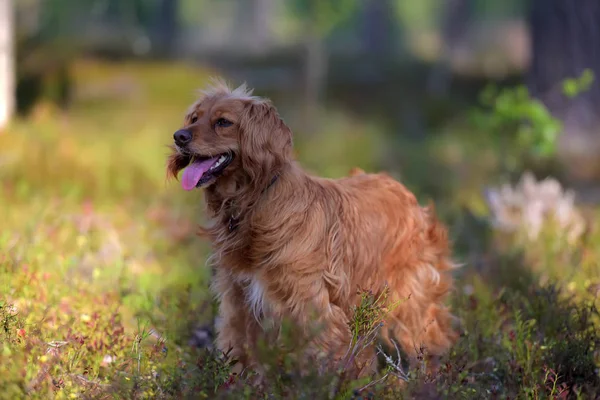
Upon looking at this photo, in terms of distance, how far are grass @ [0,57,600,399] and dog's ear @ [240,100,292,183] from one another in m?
0.38

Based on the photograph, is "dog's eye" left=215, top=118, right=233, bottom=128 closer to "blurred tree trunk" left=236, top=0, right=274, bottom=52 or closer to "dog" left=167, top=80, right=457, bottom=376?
"dog" left=167, top=80, right=457, bottom=376

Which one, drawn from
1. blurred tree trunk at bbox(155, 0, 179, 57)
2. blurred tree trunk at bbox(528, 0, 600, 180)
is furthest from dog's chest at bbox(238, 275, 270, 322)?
blurred tree trunk at bbox(155, 0, 179, 57)

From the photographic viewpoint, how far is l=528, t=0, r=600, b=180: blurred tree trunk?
9.86 m

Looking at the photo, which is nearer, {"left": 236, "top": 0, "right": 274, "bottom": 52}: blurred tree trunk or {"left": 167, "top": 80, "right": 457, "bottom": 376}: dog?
{"left": 167, "top": 80, "right": 457, "bottom": 376}: dog

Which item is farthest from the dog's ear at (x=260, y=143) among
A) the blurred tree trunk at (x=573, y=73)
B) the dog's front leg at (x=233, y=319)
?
the blurred tree trunk at (x=573, y=73)

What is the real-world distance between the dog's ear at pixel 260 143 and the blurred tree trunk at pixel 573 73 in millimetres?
6804

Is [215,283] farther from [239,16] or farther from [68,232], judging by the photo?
[239,16]

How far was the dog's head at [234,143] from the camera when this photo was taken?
12.7 ft

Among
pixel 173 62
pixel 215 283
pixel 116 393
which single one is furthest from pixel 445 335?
pixel 173 62

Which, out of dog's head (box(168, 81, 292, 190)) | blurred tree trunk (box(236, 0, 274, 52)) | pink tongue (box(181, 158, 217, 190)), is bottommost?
→ blurred tree trunk (box(236, 0, 274, 52))

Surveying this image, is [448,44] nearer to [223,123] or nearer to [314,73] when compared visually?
[314,73]

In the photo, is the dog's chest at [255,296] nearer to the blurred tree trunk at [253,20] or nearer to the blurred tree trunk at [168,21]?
the blurred tree trunk at [168,21]

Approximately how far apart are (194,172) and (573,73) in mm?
7654

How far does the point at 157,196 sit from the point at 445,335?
4.48 meters
